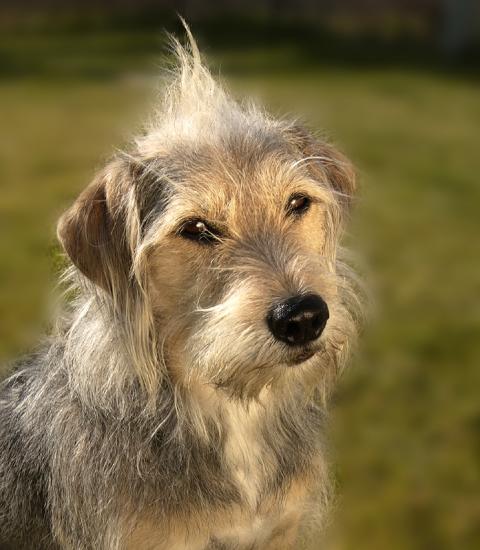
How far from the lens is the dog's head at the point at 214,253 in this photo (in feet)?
7.42

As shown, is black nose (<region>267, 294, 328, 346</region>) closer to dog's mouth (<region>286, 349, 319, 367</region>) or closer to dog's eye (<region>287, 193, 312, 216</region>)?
dog's mouth (<region>286, 349, 319, 367</region>)

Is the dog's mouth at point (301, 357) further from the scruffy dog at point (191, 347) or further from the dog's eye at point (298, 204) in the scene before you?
the dog's eye at point (298, 204)

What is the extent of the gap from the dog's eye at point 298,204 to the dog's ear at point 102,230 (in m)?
0.43

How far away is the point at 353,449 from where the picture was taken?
4.80 metres

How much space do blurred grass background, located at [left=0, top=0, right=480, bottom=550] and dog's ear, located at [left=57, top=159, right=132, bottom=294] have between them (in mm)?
292

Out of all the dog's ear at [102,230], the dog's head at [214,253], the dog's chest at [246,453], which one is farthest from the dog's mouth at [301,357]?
the dog's ear at [102,230]

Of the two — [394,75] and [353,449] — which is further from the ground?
[353,449]

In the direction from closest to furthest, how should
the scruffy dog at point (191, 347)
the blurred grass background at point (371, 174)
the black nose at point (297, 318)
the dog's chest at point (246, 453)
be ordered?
the black nose at point (297, 318), the scruffy dog at point (191, 347), the dog's chest at point (246, 453), the blurred grass background at point (371, 174)

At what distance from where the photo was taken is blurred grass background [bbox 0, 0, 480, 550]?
4273mm

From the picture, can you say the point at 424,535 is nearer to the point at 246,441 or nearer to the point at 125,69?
the point at 246,441

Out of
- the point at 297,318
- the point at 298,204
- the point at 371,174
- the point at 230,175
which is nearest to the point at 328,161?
the point at 298,204

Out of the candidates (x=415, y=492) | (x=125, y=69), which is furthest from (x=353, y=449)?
(x=125, y=69)

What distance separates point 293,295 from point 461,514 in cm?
251

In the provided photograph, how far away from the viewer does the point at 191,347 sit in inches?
94.0
